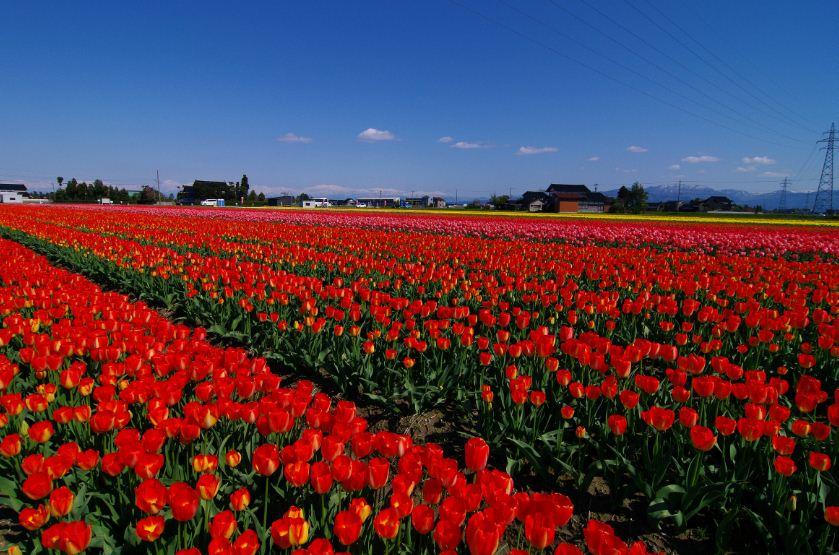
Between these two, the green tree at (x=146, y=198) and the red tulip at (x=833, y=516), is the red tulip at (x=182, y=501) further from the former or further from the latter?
the green tree at (x=146, y=198)

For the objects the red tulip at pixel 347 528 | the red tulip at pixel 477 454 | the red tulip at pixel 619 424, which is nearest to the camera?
the red tulip at pixel 347 528

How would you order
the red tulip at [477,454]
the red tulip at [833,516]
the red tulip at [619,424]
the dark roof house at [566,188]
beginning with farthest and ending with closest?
1. the dark roof house at [566,188]
2. the red tulip at [619,424]
3. the red tulip at [477,454]
4. the red tulip at [833,516]

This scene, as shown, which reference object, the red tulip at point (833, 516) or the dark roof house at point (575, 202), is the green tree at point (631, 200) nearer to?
the dark roof house at point (575, 202)

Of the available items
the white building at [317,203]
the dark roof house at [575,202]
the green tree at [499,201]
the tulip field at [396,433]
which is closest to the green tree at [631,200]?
the dark roof house at [575,202]

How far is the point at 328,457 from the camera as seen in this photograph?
2137 millimetres

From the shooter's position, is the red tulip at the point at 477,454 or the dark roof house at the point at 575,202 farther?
the dark roof house at the point at 575,202

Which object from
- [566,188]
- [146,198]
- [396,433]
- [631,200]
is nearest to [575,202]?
[631,200]

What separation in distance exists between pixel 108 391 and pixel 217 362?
32.8 inches

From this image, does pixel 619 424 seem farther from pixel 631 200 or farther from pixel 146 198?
pixel 146 198

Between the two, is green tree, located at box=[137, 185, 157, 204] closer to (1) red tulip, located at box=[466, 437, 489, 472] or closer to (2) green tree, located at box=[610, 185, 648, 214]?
(2) green tree, located at box=[610, 185, 648, 214]

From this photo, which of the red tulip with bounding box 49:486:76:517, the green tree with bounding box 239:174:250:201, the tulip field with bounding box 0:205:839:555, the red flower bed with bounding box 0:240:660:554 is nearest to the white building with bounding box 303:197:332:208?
the green tree with bounding box 239:174:250:201

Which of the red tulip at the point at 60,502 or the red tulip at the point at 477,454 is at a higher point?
the red tulip at the point at 477,454

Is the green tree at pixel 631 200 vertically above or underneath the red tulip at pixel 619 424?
above

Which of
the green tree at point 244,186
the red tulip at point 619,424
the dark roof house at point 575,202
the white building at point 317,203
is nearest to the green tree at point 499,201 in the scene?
the dark roof house at point 575,202
